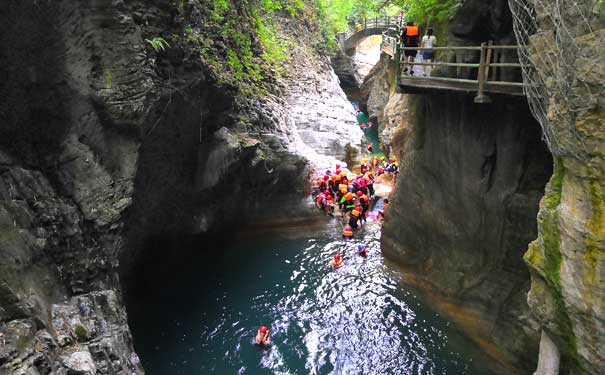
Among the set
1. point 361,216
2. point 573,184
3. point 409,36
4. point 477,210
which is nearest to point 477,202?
point 477,210

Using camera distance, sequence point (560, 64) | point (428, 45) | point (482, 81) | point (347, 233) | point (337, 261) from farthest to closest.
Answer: point (347, 233) < point (337, 261) < point (428, 45) < point (482, 81) < point (560, 64)

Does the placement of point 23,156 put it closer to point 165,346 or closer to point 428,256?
point 165,346

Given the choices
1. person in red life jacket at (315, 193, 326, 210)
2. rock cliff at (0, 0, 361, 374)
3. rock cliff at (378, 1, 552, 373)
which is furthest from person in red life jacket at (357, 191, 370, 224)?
rock cliff at (0, 0, 361, 374)

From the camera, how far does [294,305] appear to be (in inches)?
613

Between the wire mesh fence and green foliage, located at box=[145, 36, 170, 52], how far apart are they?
8758mm

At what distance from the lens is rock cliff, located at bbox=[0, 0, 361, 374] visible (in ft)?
28.7

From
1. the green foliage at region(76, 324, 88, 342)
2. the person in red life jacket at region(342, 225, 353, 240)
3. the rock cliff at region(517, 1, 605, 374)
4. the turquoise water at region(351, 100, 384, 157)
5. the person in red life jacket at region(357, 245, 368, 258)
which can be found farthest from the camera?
the turquoise water at region(351, 100, 384, 157)

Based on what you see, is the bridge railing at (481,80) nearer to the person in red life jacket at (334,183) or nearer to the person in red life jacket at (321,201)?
the person in red life jacket at (334,183)

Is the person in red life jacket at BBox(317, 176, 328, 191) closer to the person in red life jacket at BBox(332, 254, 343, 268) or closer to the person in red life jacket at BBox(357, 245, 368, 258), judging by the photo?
the person in red life jacket at BBox(357, 245, 368, 258)

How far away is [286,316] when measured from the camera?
14938mm

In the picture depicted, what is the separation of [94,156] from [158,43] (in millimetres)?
3497

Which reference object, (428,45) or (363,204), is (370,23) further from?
(428,45)

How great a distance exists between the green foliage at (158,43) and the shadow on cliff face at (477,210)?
8.60 metres

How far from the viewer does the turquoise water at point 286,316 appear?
12.7m
